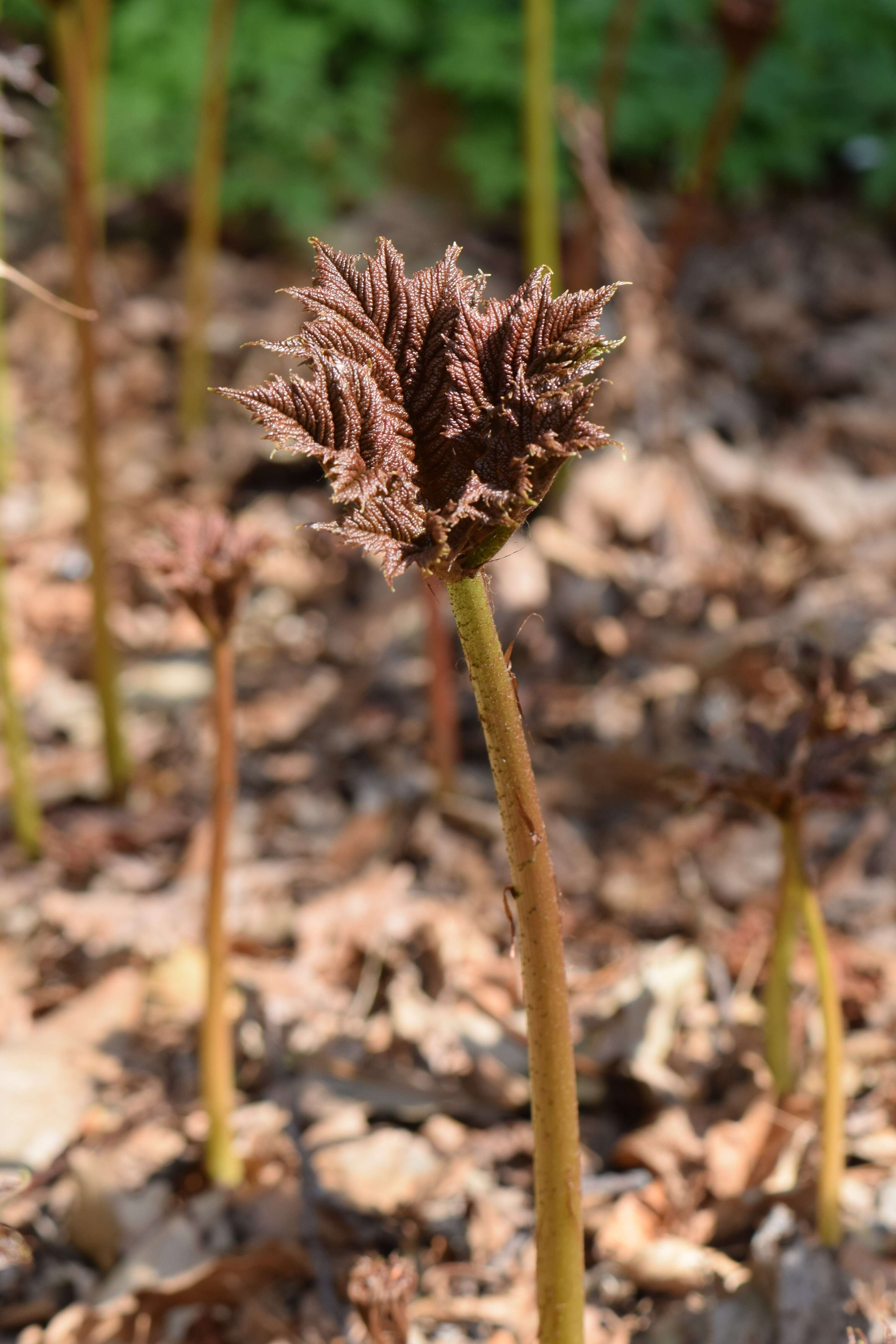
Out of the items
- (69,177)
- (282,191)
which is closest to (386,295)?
(69,177)

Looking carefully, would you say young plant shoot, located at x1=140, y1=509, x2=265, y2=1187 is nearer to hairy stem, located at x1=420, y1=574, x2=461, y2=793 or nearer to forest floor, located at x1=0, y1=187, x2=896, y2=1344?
forest floor, located at x1=0, y1=187, x2=896, y2=1344

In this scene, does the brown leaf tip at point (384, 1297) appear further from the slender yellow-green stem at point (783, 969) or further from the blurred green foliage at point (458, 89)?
the blurred green foliage at point (458, 89)

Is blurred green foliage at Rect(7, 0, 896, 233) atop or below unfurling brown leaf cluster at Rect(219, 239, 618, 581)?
atop

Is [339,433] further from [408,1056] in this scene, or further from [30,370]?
[30,370]

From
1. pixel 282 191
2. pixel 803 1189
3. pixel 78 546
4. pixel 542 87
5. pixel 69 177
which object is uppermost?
pixel 282 191

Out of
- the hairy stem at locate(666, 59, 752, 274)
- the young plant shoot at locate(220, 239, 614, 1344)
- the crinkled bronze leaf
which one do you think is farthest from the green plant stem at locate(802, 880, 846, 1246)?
the hairy stem at locate(666, 59, 752, 274)
